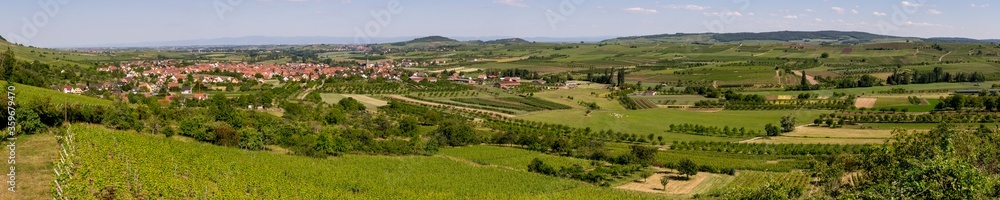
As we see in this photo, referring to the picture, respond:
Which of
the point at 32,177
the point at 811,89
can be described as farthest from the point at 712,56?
the point at 32,177

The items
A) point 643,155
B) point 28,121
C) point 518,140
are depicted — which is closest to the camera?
point 28,121

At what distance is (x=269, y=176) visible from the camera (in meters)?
28.0

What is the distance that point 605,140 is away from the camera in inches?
2137

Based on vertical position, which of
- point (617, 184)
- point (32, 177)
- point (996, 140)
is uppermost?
point (996, 140)

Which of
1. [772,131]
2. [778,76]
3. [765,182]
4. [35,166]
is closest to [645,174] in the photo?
[765,182]

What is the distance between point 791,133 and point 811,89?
42.6 m

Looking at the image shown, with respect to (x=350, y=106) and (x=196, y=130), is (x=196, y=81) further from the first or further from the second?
(x=196, y=130)

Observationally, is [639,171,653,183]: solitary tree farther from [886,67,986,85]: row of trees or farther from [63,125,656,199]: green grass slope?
[886,67,986,85]: row of trees

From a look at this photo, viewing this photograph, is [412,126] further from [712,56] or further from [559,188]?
[712,56]

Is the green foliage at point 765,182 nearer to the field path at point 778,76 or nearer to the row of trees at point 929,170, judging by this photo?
the row of trees at point 929,170

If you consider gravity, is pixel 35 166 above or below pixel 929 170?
below

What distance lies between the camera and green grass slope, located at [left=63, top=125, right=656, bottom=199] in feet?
72.1

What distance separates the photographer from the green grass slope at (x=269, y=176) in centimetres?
2198

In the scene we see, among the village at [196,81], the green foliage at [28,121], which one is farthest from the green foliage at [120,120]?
the village at [196,81]
